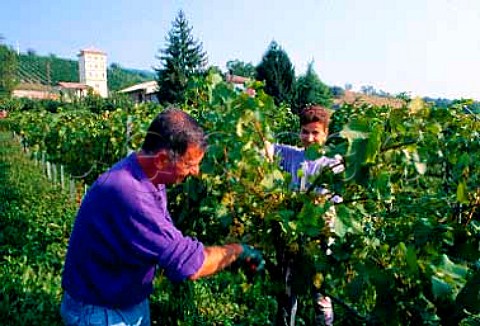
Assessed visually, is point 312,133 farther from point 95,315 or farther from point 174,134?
point 95,315

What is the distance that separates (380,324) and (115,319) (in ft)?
3.53

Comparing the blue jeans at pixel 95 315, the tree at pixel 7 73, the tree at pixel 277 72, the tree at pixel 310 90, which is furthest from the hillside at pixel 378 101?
the tree at pixel 7 73

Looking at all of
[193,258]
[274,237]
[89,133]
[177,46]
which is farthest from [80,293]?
[177,46]

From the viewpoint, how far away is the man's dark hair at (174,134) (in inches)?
74.7

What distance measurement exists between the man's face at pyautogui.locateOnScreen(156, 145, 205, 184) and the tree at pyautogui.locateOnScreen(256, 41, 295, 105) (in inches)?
951

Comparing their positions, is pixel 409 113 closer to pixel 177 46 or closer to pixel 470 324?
pixel 470 324

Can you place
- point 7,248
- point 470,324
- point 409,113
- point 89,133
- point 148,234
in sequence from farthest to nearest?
point 89,133 < point 7,248 < point 409,113 < point 148,234 < point 470,324

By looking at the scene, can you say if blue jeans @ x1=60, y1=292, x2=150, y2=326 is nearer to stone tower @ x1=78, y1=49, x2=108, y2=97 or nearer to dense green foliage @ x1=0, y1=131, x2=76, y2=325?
dense green foliage @ x1=0, y1=131, x2=76, y2=325

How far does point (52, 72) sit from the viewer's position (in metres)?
115

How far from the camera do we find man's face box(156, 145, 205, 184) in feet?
6.31

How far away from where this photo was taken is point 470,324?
1459mm

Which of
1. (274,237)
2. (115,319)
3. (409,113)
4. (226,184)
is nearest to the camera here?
(409,113)

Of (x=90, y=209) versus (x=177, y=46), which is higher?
(x=177, y=46)

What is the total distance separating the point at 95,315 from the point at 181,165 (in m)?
0.74
